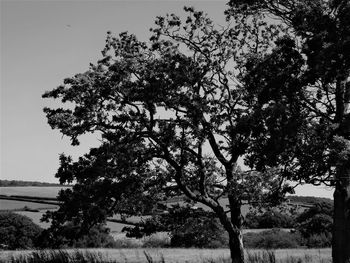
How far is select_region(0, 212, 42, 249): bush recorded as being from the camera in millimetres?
38469

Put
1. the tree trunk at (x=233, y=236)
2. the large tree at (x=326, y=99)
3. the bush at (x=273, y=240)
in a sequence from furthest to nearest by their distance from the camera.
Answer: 1. the bush at (x=273, y=240)
2. the tree trunk at (x=233, y=236)
3. the large tree at (x=326, y=99)

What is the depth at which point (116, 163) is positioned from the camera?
19094 millimetres

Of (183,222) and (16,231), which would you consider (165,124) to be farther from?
(16,231)

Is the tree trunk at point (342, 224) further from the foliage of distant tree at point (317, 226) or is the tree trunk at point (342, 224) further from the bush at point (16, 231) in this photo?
the bush at point (16, 231)

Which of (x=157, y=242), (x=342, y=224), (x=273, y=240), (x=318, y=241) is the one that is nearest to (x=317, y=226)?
(x=318, y=241)

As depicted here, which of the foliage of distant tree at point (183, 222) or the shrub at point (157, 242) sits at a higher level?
the foliage of distant tree at point (183, 222)

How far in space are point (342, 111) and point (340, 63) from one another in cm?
468

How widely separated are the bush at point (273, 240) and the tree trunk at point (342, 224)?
26949mm

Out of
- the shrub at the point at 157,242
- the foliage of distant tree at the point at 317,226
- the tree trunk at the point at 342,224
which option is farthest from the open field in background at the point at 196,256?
the shrub at the point at 157,242

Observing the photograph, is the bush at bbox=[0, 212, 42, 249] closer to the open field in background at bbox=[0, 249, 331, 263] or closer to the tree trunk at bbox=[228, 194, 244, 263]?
the open field in background at bbox=[0, 249, 331, 263]

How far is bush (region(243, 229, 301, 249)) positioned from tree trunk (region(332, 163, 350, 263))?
26949 mm

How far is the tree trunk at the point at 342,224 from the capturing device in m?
16.1

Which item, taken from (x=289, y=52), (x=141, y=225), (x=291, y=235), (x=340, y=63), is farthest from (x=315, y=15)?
(x=291, y=235)

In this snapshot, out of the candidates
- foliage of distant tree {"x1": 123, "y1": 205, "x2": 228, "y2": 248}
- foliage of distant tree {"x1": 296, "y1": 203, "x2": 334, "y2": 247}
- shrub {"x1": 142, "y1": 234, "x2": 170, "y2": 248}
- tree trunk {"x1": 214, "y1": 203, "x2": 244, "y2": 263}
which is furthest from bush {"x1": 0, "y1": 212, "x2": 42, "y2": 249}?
foliage of distant tree {"x1": 296, "y1": 203, "x2": 334, "y2": 247}
